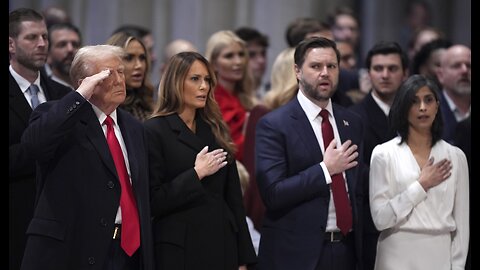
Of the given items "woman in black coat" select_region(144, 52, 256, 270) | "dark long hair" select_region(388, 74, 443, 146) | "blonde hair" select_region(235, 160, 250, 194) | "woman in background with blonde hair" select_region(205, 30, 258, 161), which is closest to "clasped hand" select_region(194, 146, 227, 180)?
"woman in black coat" select_region(144, 52, 256, 270)

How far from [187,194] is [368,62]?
2191mm

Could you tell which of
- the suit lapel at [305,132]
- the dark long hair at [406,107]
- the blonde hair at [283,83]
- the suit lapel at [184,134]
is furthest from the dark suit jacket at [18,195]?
the dark long hair at [406,107]

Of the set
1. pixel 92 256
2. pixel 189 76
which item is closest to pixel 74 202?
pixel 92 256

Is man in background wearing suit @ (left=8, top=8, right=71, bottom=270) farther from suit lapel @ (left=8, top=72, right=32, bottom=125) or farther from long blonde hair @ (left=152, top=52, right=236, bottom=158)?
long blonde hair @ (left=152, top=52, right=236, bottom=158)

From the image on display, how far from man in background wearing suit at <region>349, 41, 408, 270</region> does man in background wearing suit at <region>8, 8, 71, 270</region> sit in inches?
76.7

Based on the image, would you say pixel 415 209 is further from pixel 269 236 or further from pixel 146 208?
pixel 146 208

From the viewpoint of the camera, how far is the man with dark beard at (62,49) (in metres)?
7.12

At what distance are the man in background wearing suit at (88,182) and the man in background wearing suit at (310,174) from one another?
849 mm

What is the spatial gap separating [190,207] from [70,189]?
766 millimetres

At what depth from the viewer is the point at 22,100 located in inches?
215

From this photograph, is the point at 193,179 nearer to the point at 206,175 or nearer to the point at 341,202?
the point at 206,175

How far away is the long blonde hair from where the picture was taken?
5.47 meters

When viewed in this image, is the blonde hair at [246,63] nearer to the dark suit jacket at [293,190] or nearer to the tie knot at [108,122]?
the dark suit jacket at [293,190]

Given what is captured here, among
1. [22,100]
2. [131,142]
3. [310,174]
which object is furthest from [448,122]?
[22,100]
